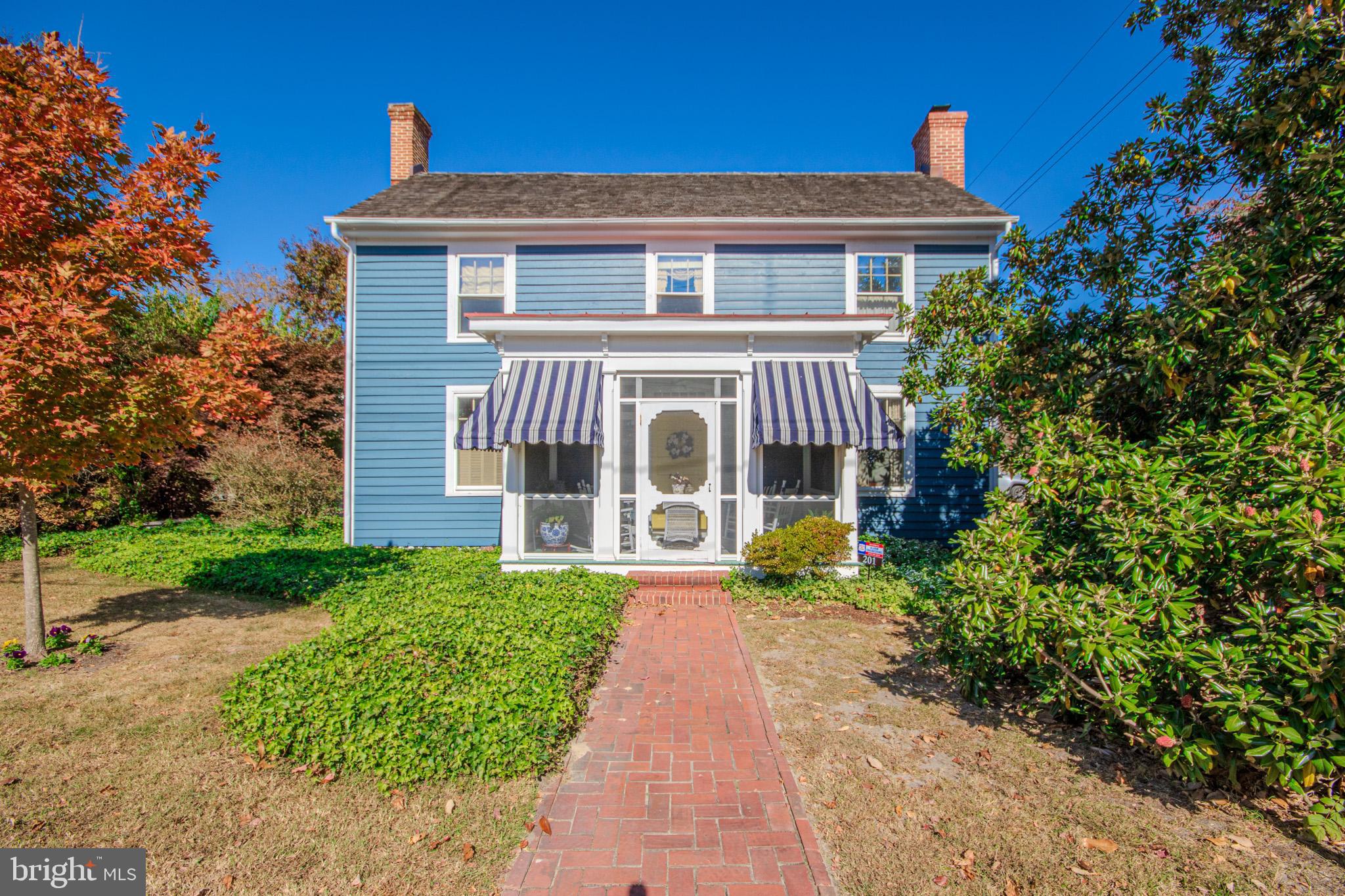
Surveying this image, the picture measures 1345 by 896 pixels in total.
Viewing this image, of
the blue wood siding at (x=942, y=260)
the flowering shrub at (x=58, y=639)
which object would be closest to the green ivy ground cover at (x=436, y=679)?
the flowering shrub at (x=58, y=639)

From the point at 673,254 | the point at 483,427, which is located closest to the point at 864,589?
→ the point at 483,427

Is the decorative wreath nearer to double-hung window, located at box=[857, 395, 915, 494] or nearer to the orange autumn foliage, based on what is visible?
double-hung window, located at box=[857, 395, 915, 494]

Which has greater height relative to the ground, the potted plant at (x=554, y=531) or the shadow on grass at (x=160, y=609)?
the potted plant at (x=554, y=531)

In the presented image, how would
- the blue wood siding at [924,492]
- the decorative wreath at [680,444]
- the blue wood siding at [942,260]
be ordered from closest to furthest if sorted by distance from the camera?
the decorative wreath at [680,444] < the blue wood siding at [924,492] < the blue wood siding at [942,260]

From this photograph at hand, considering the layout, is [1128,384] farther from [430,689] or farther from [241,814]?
[241,814]

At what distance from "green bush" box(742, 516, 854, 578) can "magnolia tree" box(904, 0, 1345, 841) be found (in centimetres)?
354

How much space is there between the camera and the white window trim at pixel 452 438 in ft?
42.3

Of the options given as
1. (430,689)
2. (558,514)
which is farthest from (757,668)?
(558,514)

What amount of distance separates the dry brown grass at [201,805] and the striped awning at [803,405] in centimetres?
614

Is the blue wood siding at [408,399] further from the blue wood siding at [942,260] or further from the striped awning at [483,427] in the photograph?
the blue wood siding at [942,260]

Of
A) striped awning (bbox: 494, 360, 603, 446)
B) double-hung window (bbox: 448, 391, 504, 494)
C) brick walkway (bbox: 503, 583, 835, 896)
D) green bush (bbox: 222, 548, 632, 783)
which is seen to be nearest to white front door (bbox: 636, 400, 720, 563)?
striped awning (bbox: 494, 360, 603, 446)

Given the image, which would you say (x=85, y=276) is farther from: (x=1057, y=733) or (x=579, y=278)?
(x=1057, y=733)

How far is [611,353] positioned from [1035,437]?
6.43m

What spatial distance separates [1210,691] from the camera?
3643mm
